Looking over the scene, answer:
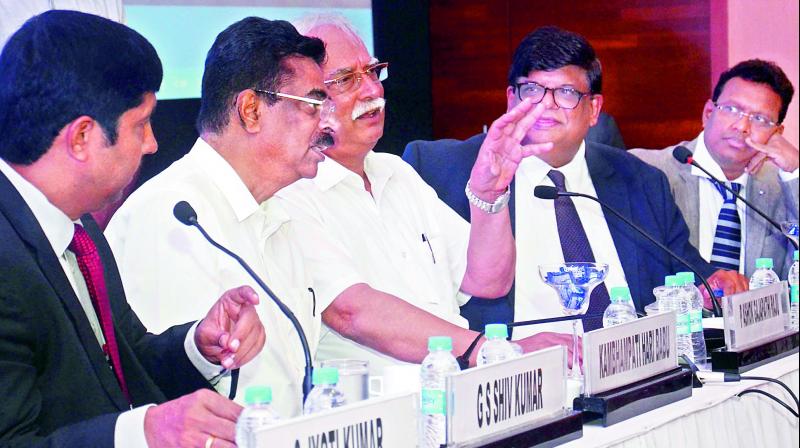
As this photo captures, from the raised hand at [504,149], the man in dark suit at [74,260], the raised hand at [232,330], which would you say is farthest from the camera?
the raised hand at [504,149]

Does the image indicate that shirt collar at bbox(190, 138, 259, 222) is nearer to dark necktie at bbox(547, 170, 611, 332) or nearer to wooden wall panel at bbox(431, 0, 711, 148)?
dark necktie at bbox(547, 170, 611, 332)

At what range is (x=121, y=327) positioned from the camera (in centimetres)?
186

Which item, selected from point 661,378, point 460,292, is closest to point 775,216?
point 460,292

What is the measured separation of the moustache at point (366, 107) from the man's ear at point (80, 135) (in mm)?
978

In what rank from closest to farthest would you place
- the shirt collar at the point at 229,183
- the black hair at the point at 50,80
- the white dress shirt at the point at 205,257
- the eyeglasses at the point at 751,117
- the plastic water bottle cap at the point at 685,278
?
the black hair at the point at 50,80 → the white dress shirt at the point at 205,257 → the shirt collar at the point at 229,183 → the plastic water bottle cap at the point at 685,278 → the eyeglasses at the point at 751,117

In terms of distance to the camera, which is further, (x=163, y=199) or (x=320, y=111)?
(x=320, y=111)

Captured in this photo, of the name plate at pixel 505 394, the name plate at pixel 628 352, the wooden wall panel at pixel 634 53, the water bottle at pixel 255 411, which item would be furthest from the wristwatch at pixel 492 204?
the wooden wall panel at pixel 634 53

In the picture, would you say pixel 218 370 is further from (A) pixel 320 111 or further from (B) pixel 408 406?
(A) pixel 320 111

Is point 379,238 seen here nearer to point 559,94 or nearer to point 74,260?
point 559,94

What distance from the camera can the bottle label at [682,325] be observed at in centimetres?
224

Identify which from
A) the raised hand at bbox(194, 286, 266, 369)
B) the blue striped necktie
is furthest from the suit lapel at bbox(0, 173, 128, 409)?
the blue striped necktie

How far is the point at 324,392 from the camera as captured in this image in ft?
4.86

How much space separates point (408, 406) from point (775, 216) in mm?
2236

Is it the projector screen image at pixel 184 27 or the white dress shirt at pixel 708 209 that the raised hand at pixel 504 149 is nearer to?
the white dress shirt at pixel 708 209
